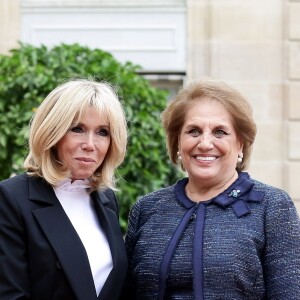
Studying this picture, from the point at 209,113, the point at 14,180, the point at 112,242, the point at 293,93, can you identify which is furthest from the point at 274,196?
the point at 293,93

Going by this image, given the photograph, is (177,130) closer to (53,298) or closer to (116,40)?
(53,298)

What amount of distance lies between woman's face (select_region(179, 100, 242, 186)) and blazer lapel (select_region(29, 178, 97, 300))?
54 cm

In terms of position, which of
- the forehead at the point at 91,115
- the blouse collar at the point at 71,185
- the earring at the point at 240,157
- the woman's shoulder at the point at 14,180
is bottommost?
the blouse collar at the point at 71,185

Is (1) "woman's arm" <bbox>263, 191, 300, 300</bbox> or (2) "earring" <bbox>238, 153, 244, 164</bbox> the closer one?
(1) "woman's arm" <bbox>263, 191, 300, 300</bbox>

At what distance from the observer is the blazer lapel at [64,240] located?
3.37 meters

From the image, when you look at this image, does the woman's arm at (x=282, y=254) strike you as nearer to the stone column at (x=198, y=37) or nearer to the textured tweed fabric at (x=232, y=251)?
the textured tweed fabric at (x=232, y=251)

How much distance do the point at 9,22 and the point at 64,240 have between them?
19.5 feet

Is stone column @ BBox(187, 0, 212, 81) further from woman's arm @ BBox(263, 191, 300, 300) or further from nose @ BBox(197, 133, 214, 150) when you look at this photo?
woman's arm @ BBox(263, 191, 300, 300)

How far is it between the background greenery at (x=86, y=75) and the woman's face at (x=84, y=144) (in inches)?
105

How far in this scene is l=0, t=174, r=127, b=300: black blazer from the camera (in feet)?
10.9

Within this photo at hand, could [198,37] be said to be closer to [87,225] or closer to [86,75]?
[86,75]

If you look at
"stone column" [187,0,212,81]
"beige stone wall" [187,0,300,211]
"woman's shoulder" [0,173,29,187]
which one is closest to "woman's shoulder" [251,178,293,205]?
"woman's shoulder" [0,173,29,187]

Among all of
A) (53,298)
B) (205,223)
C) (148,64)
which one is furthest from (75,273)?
(148,64)

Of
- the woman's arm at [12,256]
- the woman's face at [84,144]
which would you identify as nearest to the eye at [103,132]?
the woman's face at [84,144]
